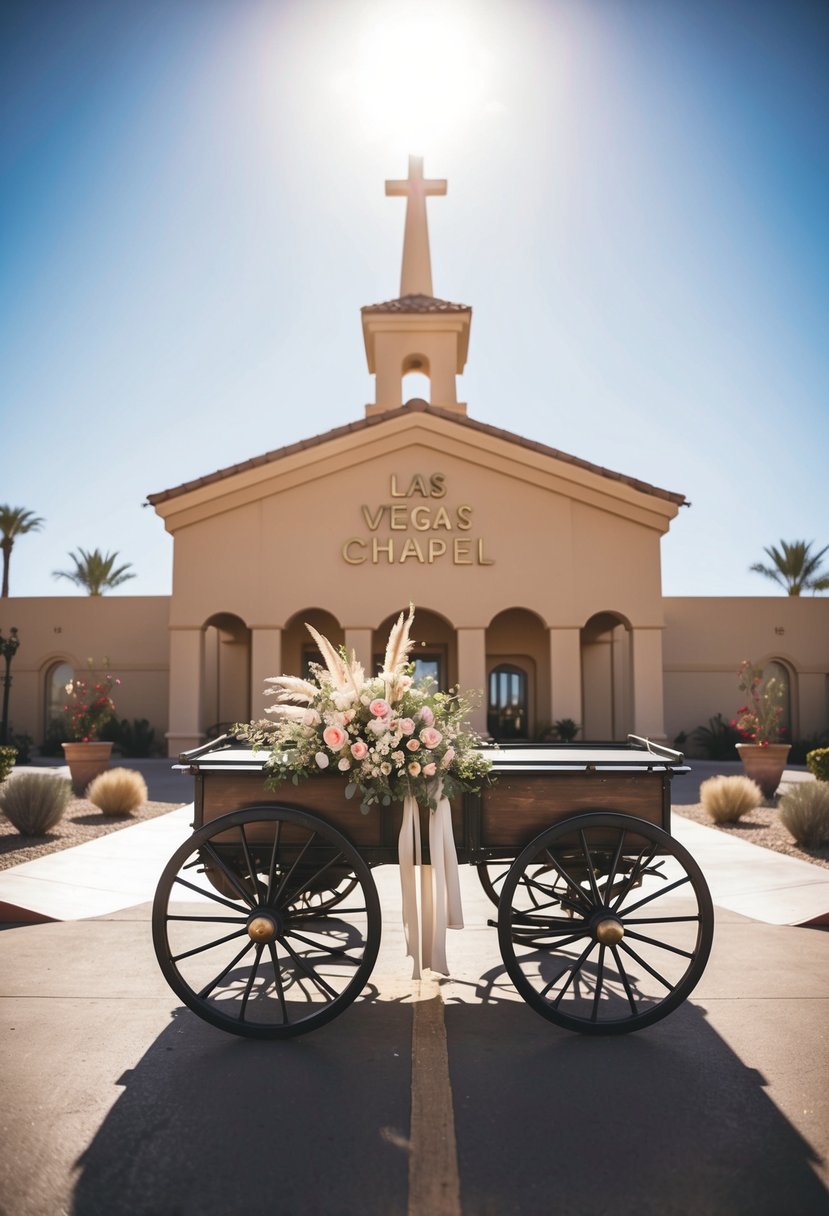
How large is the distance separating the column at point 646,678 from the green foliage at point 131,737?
13.3 meters

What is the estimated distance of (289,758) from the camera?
4.23m

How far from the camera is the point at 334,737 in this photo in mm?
4152

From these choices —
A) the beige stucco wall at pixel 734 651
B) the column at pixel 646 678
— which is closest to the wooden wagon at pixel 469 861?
the column at pixel 646 678

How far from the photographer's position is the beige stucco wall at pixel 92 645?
85.1 ft

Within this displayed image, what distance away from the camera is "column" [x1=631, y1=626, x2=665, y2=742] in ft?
66.0

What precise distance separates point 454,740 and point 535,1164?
6.17 feet

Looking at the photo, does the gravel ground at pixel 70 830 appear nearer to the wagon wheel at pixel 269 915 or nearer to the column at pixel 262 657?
the wagon wheel at pixel 269 915

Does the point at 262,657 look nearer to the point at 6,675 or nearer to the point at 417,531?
the point at 417,531

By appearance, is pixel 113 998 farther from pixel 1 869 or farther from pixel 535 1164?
pixel 1 869

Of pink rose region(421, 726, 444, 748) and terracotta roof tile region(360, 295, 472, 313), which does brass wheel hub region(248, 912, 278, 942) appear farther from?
terracotta roof tile region(360, 295, 472, 313)

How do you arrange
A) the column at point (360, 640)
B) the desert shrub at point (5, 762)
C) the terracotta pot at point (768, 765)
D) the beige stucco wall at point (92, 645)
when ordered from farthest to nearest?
the beige stucco wall at point (92, 645)
the column at point (360, 640)
the terracotta pot at point (768, 765)
the desert shrub at point (5, 762)

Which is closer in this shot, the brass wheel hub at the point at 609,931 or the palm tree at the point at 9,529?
the brass wheel hub at the point at 609,931

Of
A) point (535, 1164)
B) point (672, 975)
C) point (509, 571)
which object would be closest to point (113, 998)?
point (535, 1164)

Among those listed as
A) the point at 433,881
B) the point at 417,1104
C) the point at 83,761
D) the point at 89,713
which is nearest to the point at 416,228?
the point at 89,713
